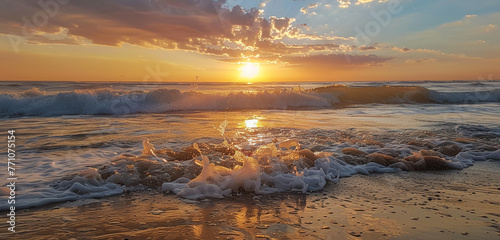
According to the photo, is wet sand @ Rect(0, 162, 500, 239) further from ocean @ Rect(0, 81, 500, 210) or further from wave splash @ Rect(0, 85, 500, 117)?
wave splash @ Rect(0, 85, 500, 117)

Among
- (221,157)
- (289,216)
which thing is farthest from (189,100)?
(289,216)

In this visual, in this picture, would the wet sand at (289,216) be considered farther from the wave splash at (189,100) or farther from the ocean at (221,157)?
the wave splash at (189,100)

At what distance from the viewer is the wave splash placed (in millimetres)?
15789

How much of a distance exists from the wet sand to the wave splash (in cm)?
1333

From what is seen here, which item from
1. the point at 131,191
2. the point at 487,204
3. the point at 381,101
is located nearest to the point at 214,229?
the point at 131,191

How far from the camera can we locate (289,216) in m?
3.38

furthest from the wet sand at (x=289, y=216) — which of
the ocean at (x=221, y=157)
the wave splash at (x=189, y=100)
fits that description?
the wave splash at (x=189, y=100)

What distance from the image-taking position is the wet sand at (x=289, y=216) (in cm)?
293

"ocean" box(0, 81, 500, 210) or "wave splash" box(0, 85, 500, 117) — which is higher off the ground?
"wave splash" box(0, 85, 500, 117)

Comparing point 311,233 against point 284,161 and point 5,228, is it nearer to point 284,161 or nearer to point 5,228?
point 284,161

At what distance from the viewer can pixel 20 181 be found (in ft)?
14.6

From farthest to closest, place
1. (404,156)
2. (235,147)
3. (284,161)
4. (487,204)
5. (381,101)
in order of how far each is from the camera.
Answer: (381,101)
(235,147)
(404,156)
(284,161)
(487,204)

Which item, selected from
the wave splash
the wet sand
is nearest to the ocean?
the wet sand

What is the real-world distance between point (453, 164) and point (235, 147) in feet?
13.3
